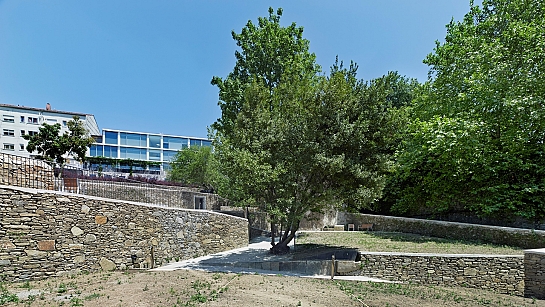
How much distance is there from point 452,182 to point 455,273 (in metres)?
8.32

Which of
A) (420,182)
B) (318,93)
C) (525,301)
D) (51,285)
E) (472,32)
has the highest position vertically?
(472,32)

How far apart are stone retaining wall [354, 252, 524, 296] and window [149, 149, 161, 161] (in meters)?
75.2

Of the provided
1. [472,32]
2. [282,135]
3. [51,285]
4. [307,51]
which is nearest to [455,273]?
[282,135]

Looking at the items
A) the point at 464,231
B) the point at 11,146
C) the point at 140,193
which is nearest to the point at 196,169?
the point at 140,193

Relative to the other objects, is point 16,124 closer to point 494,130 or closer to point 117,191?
point 117,191

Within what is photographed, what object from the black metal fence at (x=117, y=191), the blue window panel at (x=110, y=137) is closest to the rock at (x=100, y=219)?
the black metal fence at (x=117, y=191)

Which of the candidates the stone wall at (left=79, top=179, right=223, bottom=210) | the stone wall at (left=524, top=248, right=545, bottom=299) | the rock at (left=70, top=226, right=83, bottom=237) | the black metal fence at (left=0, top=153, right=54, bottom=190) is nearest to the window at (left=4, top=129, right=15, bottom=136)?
the stone wall at (left=79, top=179, right=223, bottom=210)

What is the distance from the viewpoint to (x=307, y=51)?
24469mm

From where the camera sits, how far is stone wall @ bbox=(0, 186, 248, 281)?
8656 millimetres

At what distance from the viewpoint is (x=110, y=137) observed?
74750 millimetres

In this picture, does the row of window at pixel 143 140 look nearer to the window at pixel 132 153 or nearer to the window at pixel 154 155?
the window at pixel 132 153

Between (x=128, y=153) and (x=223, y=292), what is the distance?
253 ft

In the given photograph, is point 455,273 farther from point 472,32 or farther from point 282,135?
point 472,32

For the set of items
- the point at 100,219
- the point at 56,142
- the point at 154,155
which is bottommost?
the point at 100,219
